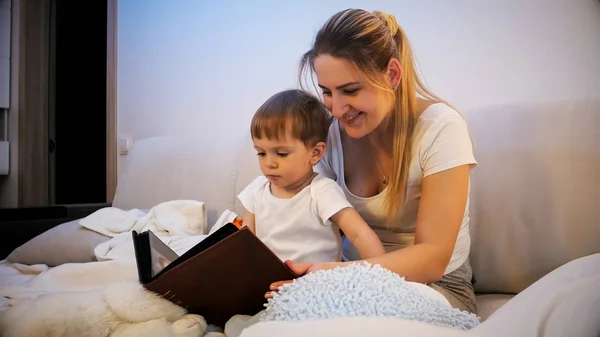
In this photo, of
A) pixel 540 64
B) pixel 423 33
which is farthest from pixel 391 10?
pixel 540 64

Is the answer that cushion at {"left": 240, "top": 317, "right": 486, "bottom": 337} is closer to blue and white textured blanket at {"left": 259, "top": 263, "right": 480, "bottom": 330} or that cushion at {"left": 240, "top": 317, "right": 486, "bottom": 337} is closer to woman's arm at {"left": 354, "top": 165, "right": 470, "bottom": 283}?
blue and white textured blanket at {"left": 259, "top": 263, "right": 480, "bottom": 330}

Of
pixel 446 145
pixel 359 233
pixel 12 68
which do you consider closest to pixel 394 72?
pixel 446 145

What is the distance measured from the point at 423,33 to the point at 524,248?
0.38 meters

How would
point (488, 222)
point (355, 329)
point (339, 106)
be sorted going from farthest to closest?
point (488, 222) → point (339, 106) → point (355, 329)

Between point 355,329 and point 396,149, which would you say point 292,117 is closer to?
point 396,149

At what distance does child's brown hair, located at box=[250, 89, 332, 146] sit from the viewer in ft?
2.56

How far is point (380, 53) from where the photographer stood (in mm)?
727

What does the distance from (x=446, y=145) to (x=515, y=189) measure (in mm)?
158

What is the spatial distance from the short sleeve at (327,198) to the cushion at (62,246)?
0.44 metres

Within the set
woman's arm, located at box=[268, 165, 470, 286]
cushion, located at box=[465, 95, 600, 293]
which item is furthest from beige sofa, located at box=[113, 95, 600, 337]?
woman's arm, located at box=[268, 165, 470, 286]

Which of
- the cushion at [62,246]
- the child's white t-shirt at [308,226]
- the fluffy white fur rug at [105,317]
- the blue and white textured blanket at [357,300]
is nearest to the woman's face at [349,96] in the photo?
the child's white t-shirt at [308,226]

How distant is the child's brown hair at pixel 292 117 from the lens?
0.78 m

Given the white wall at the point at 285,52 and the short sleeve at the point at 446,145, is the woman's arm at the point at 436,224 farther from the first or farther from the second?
the white wall at the point at 285,52

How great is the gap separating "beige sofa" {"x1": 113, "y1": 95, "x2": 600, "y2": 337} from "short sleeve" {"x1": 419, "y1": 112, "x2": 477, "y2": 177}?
0.03 m
